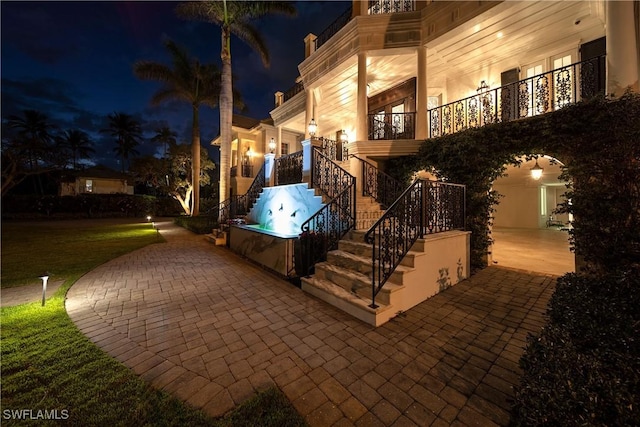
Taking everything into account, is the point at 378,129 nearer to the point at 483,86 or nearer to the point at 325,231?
the point at 483,86

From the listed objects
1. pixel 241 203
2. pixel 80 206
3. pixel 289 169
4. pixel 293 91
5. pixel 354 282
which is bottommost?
pixel 354 282

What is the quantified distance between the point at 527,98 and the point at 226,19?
1428 centimetres

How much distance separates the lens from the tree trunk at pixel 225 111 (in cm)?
1280

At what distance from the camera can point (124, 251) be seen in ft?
31.2

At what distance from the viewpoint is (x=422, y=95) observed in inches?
342

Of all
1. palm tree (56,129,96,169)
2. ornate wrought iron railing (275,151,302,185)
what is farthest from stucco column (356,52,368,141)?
palm tree (56,129,96,169)

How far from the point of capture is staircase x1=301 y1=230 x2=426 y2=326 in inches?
159

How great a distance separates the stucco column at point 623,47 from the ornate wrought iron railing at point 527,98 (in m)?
0.66

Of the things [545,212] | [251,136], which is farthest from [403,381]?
[251,136]

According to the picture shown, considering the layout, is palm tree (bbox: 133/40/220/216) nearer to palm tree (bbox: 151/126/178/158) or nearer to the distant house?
palm tree (bbox: 151/126/178/158)

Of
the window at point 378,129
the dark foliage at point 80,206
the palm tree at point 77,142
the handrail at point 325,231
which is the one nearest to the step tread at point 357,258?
the handrail at point 325,231

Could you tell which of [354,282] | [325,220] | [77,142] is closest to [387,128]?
[325,220]

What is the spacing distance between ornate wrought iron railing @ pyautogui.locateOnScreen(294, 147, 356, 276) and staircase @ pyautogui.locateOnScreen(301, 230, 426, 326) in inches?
13.7

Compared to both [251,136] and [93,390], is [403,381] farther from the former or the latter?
[251,136]
